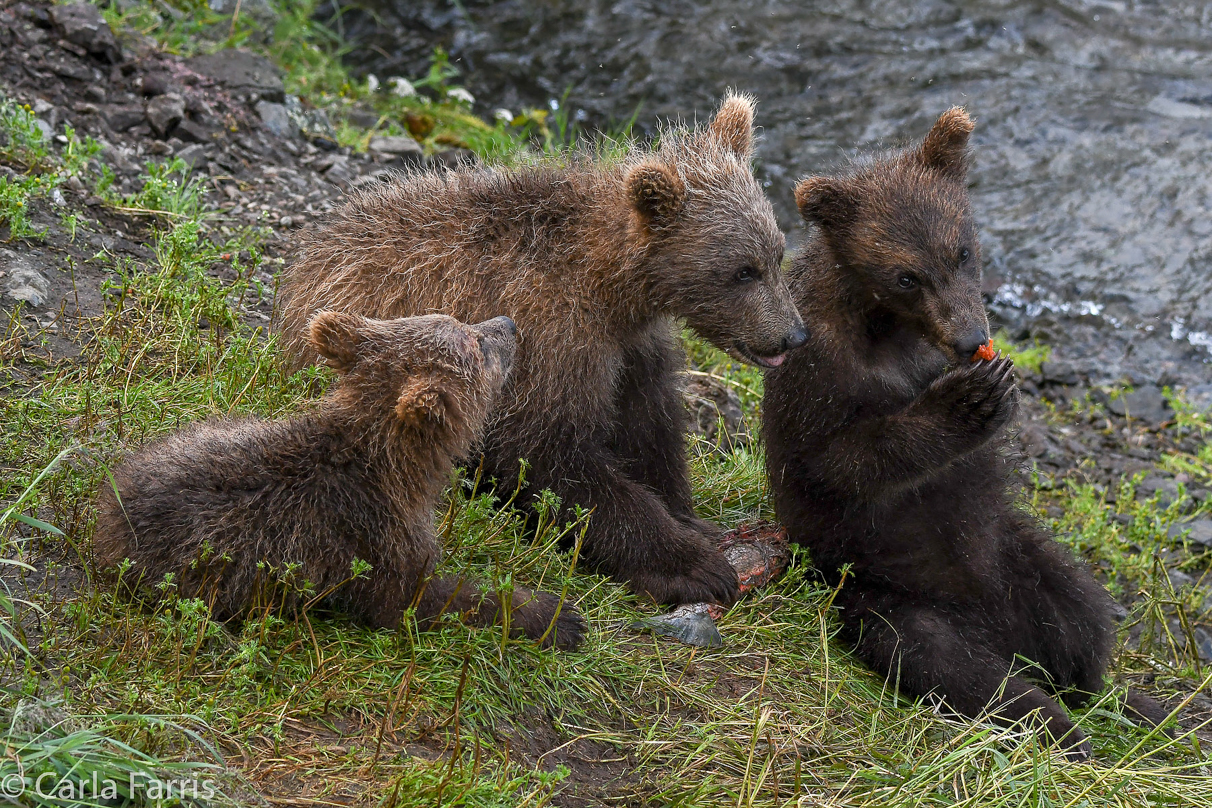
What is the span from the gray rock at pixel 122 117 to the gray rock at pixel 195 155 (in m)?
0.39

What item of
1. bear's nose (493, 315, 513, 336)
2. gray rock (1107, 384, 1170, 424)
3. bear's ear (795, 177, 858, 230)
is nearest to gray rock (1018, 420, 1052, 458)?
gray rock (1107, 384, 1170, 424)

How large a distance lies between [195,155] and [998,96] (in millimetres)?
7584

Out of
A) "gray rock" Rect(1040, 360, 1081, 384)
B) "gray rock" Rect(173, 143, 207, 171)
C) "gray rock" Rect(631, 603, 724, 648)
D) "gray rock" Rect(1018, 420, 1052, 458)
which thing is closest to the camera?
"gray rock" Rect(631, 603, 724, 648)

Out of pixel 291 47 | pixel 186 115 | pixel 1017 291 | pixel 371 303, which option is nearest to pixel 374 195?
pixel 371 303

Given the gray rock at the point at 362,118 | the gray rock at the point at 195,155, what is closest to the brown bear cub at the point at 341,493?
the gray rock at the point at 195,155

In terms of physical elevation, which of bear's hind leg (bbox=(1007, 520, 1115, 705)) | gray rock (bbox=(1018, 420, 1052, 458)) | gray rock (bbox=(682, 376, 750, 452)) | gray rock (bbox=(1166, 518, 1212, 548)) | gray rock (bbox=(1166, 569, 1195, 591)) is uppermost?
gray rock (bbox=(682, 376, 750, 452))

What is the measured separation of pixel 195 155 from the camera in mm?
7801

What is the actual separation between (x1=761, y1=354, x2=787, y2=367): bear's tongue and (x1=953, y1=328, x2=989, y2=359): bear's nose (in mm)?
743

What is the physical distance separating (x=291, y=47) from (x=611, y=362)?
21.2 feet

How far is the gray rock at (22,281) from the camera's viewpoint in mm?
5785

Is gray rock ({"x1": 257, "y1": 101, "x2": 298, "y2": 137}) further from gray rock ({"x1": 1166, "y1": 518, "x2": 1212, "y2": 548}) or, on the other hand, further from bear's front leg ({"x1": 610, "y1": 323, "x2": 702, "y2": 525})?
gray rock ({"x1": 1166, "y1": 518, "x2": 1212, "y2": 548})

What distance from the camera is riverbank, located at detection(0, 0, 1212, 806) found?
148 inches

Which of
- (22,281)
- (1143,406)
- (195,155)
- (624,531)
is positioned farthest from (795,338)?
(1143,406)

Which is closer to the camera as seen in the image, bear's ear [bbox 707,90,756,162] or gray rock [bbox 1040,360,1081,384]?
bear's ear [bbox 707,90,756,162]
